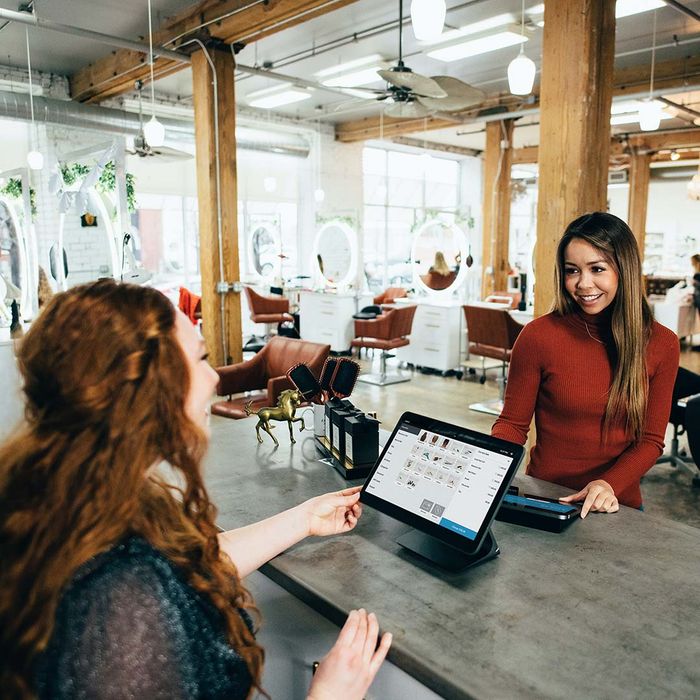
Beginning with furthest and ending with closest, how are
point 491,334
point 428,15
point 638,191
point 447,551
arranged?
point 638,191
point 491,334
point 428,15
point 447,551

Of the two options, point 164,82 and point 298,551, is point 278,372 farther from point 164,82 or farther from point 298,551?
point 164,82

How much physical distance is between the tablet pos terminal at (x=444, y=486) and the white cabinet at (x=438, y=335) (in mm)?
6379

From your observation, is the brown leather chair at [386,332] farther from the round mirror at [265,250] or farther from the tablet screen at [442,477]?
the tablet screen at [442,477]

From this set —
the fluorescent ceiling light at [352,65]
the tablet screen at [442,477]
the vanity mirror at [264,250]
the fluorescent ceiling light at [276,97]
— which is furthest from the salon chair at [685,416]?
the vanity mirror at [264,250]

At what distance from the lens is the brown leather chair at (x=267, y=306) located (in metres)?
9.60

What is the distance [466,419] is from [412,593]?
4848 millimetres

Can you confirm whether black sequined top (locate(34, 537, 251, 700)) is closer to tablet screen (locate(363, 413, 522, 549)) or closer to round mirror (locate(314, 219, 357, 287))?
tablet screen (locate(363, 413, 522, 549))

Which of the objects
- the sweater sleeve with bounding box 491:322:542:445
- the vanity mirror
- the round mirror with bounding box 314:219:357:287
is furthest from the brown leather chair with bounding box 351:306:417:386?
the sweater sleeve with bounding box 491:322:542:445

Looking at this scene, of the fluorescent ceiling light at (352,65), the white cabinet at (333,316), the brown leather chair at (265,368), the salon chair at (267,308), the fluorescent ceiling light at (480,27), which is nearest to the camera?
the brown leather chair at (265,368)

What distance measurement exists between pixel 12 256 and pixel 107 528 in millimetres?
6459

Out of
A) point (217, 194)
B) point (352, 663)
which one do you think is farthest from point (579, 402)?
point (217, 194)

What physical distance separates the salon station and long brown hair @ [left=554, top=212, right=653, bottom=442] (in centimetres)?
30

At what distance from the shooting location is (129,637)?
0.80 metres

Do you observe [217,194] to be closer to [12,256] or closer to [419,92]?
[12,256]
